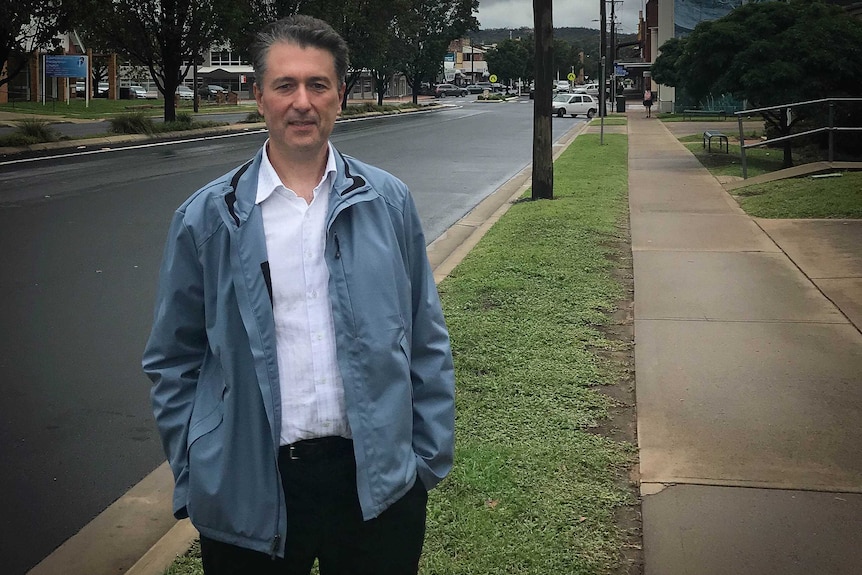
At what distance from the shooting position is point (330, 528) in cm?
250

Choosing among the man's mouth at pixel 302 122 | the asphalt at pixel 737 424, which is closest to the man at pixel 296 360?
the man's mouth at pixel 302 122

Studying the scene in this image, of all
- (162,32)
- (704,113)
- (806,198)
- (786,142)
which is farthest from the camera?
(704,113)

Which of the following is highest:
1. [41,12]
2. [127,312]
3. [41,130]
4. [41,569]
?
[41,12]

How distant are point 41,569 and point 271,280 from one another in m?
2.21

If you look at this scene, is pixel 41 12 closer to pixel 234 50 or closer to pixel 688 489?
pixel 234 50

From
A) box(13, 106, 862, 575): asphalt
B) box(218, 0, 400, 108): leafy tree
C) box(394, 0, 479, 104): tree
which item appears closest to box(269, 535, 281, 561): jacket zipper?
box(13, 106, 862, 575): asphalt

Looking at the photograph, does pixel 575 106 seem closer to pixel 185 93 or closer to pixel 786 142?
pixel 786 142

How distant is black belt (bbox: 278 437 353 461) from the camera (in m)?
2.44

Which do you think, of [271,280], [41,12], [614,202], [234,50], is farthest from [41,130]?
[271,280]

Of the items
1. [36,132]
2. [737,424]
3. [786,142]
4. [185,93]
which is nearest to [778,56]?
[786,142]

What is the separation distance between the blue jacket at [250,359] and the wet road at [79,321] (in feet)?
6.64

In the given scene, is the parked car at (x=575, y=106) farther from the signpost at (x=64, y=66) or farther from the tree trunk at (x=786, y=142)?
the tree trunk at (x=786, y=142)

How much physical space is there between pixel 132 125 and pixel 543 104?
759 inches

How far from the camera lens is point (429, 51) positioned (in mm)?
76438
